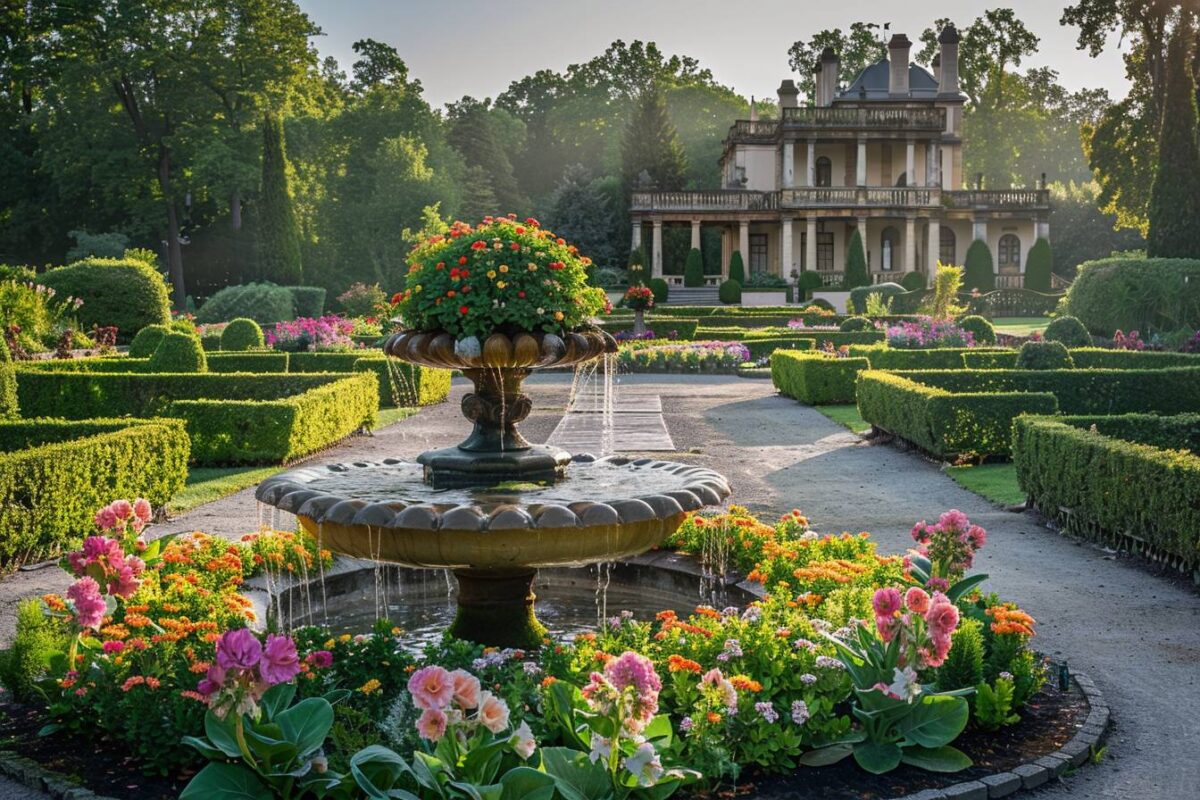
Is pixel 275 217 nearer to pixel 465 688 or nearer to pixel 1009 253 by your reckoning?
pixel 1009 253

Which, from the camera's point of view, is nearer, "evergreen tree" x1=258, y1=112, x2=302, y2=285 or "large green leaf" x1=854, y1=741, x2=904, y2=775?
"large green leaf" x1=854, y1=741, x2=904, y2=775

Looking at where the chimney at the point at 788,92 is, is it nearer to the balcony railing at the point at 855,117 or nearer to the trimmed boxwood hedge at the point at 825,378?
the balcony railing at the point at 855,117

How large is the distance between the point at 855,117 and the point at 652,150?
32.8ft

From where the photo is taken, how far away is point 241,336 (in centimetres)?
2586

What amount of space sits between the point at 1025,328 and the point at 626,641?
34699 millimetres

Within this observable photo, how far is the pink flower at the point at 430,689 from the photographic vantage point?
357 cm

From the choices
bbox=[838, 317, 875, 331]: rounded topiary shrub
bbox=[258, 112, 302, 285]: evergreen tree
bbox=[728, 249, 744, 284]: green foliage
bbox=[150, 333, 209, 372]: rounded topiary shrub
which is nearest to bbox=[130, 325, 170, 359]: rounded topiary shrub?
bbox=[150, 333, 209, 372]: rounded topiary shrub

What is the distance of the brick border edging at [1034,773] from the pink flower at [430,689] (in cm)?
196

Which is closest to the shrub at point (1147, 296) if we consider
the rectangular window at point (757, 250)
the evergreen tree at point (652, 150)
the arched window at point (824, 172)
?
the rectangular window at point (757, 250)

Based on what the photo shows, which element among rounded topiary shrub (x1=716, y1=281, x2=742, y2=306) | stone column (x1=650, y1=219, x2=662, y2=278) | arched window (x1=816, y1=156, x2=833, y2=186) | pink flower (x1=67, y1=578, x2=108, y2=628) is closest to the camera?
pink flower (x1=67, y1=578, x2=108, y2=628)

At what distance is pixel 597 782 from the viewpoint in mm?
4031

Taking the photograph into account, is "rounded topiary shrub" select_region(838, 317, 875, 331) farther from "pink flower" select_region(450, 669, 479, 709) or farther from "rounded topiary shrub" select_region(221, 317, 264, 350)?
"pink flower" select_region(450, 669, 479, 709)

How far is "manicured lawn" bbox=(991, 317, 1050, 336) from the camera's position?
35.3 metres

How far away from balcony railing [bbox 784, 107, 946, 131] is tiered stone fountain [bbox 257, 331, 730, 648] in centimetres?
4836
